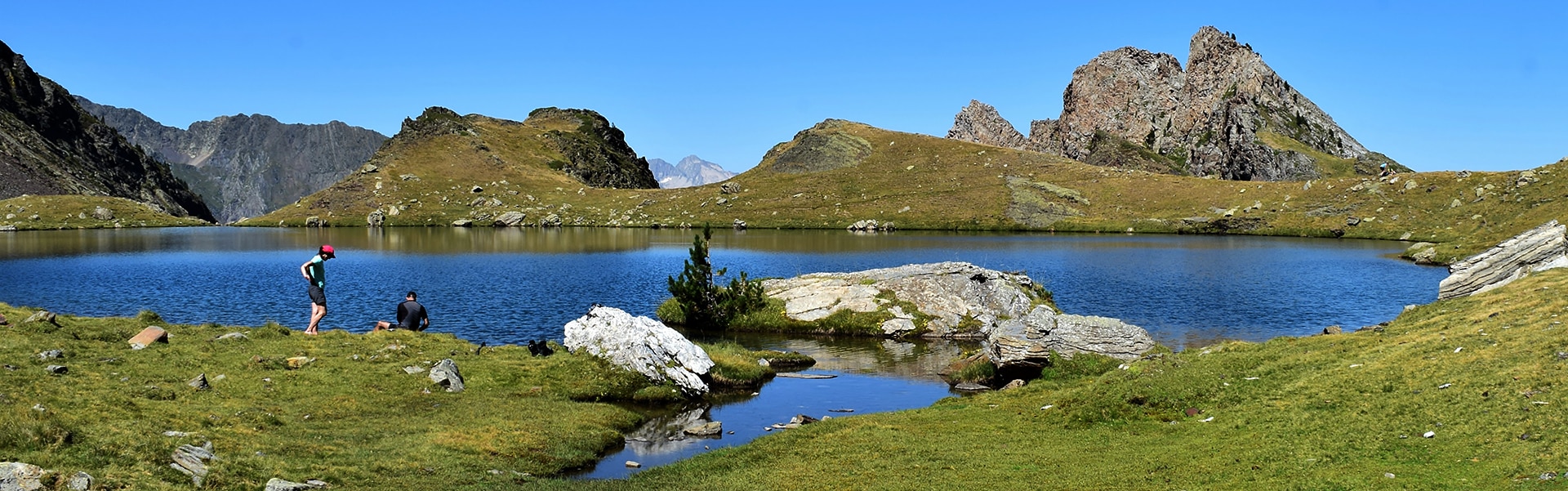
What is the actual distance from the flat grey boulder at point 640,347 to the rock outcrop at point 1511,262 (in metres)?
29.5

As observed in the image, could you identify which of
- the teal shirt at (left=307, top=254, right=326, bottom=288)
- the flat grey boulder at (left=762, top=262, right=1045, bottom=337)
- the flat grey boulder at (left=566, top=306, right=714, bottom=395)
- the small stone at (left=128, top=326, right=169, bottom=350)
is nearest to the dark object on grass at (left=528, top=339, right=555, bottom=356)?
the flat grey boulder at (left=566, top=306, right=714, bottom=395)

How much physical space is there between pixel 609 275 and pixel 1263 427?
7048 centimetres

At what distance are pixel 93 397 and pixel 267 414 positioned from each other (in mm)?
3832

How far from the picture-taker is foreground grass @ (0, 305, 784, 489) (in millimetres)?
19172

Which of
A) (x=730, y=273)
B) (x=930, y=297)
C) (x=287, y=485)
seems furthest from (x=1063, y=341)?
(x=730, y=273)

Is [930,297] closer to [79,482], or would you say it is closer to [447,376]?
[447,376]

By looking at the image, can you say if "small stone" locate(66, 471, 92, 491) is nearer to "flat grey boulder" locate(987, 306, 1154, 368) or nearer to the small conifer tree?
"flat grey boulder" locate(987, 306, 1154, 368)

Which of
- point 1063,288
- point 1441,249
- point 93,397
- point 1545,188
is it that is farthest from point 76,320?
point 1545,188

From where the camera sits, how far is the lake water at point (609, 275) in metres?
59.0

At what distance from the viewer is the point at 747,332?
56.2 m

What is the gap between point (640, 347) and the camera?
3684 cm

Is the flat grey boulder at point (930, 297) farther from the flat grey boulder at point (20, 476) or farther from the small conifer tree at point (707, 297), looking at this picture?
the flat grey boulder at point (20, 476)

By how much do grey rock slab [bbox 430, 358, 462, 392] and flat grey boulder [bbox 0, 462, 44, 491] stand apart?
592 inches

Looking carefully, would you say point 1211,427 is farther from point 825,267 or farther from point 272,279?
point 272,279
